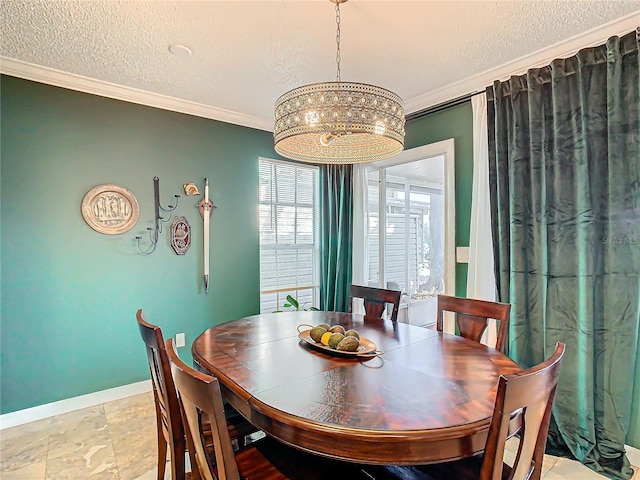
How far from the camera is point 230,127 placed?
11.5 ft

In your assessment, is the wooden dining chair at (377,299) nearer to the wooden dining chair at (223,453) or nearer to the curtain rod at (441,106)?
the wooden dining chair at (223,453)

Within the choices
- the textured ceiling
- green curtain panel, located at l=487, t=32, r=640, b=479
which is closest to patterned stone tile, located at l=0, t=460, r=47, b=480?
the textured ceiling

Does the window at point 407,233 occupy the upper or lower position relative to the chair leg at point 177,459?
upper

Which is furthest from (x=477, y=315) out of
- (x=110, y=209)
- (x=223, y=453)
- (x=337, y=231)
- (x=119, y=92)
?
(x=119, y=92)

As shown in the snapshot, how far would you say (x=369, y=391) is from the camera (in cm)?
125

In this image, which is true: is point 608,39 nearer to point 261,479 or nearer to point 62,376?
point 261,479

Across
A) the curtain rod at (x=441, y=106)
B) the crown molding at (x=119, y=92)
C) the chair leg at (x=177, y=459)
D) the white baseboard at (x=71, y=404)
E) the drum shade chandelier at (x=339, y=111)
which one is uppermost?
the crown molding at (x=119, y=92)

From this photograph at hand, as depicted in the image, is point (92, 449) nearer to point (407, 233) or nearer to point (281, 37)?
point (281, 37)

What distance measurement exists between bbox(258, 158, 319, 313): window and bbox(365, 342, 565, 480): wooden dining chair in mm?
2694

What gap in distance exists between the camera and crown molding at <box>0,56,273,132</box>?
247 centimetres

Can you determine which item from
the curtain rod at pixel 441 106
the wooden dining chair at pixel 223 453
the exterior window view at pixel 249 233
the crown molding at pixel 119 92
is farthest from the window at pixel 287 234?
the wooden dining chair at pixel 223 453

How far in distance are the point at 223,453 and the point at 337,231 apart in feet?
10.4

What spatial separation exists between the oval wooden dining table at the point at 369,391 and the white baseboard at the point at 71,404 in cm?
154

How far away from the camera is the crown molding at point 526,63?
2020 mm
